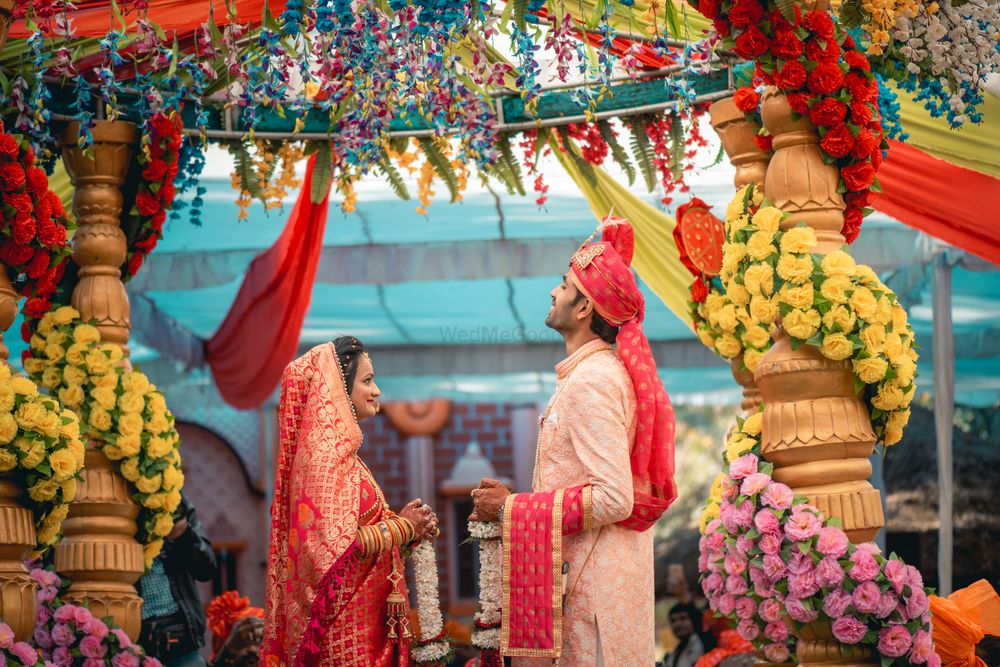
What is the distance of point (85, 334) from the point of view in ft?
18.7

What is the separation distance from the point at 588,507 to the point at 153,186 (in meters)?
2.86

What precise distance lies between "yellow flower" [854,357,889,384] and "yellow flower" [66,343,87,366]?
3.13 metres

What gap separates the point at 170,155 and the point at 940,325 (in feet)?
15.1

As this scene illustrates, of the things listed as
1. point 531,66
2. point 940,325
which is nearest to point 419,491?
point 940,325

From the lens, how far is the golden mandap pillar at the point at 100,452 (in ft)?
18.2

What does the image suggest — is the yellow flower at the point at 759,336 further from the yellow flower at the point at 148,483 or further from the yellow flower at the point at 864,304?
the yellow flower at the point at 148,483

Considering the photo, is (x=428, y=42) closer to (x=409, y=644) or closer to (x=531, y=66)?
(x=531, y=66)

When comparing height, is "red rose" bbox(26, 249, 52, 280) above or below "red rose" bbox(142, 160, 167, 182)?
below

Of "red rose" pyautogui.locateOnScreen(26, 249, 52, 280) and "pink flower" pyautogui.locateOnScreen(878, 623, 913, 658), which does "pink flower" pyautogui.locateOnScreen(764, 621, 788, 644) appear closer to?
"pink flower" pyautogui.locateOnScreen(878, 623, 913, 658)

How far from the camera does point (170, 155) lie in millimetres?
5957

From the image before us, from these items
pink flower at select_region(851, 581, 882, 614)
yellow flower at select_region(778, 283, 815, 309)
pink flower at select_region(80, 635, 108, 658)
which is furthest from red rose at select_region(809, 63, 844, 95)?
pink flower at select_region(80, 635, 108, 658)

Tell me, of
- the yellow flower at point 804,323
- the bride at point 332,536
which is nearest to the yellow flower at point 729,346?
the yellow flower at point 804,323

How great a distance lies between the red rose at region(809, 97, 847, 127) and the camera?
15.6 feet

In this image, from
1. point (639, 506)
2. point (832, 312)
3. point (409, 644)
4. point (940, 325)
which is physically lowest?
point (409, 644)
